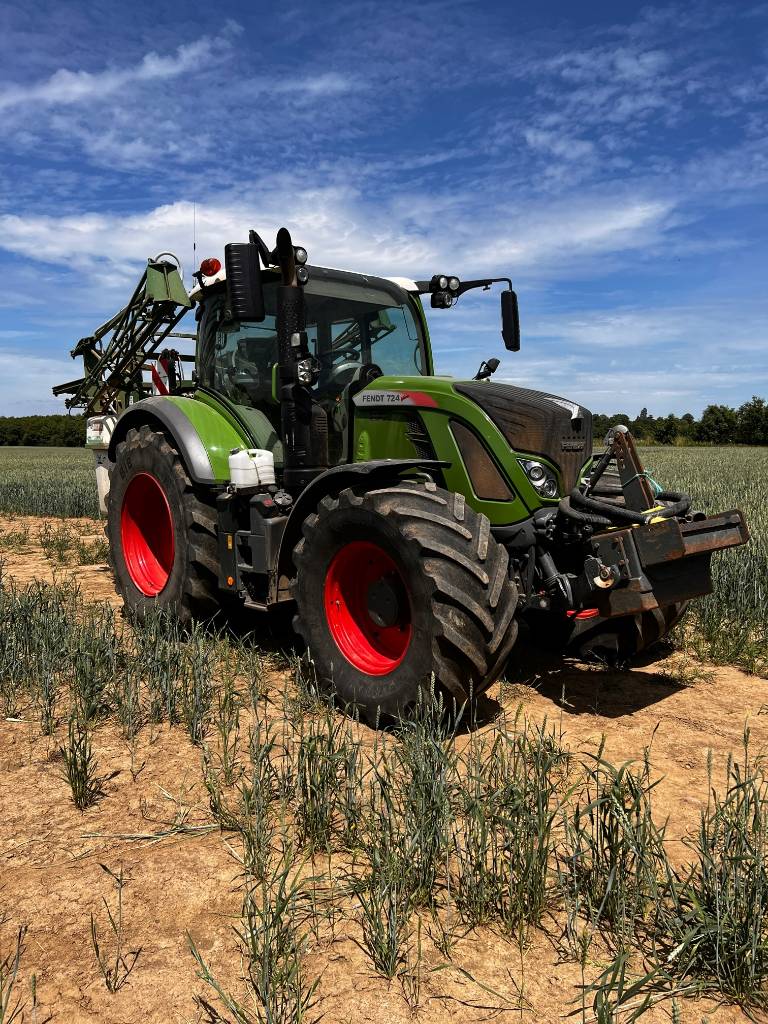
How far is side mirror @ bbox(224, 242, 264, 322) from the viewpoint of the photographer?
149 inches

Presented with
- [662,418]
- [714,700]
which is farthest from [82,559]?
[662,418]

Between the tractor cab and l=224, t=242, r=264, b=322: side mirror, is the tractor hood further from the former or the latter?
l=224, t=242, r=264, b=322: side mirror

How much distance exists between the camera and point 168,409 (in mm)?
5238

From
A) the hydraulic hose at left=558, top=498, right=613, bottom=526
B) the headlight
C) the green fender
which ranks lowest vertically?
the hydraulic hose at left=558, top=498, right=613, bottom=526

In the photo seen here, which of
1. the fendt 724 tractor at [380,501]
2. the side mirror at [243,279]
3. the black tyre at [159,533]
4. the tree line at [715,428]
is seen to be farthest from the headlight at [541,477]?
the tree line at [715,428]

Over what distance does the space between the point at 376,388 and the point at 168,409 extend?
1678 millimetres

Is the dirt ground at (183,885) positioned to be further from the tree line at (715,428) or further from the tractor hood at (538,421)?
the tree line at (715,428)

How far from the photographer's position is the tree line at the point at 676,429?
5375 cm

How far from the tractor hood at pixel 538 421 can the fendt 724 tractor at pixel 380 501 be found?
13 millimetres

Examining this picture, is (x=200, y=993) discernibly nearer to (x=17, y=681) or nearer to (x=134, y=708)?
(x=134, y=708)

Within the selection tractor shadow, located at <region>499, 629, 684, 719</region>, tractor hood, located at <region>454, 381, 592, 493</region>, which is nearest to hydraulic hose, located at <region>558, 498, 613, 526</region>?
tractor hood, located at <region>454, 381, 592, 493</region>

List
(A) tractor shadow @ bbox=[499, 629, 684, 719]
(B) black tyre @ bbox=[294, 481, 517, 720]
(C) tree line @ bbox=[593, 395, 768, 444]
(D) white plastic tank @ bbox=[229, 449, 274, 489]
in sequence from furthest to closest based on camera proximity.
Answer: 1. (C) tree line @ bbox=[593, 395, 768, 444]
2. (D) white plastic tank @ bbox=[229, 449, 274, 489]
3. (A) tractor shadow @ bbox=[499, 629, 684, 719]
4. (B) black tyre @ bbox=[294, 481, 517, 720]

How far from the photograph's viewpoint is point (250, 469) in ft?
15.2

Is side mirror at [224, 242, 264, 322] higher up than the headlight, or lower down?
higher up
